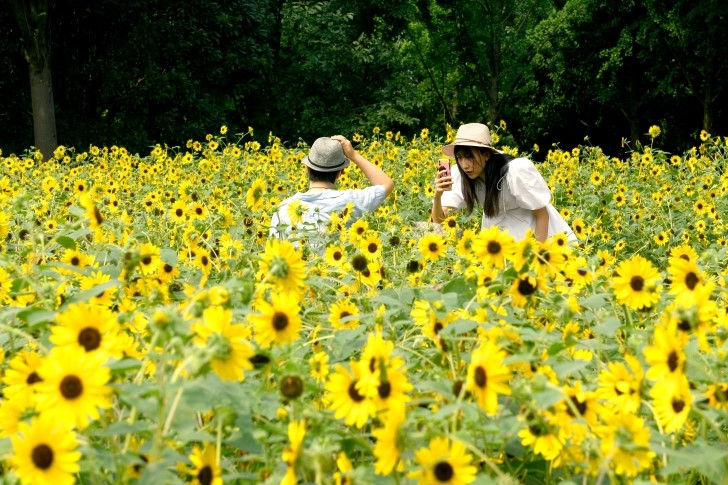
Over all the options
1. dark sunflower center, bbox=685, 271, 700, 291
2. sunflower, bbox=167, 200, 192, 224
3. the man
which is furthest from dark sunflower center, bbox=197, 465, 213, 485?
the man

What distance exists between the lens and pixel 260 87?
21469 millimetres

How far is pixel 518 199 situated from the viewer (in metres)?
4.81

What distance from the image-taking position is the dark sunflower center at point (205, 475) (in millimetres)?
1461

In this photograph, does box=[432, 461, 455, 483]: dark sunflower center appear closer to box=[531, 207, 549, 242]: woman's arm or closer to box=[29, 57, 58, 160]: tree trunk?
box=[531, 207, 549, 242]: woman's arm

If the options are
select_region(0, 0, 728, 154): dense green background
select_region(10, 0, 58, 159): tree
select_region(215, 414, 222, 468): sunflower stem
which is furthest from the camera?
select_region(0, 0, 728, 154): dense green background

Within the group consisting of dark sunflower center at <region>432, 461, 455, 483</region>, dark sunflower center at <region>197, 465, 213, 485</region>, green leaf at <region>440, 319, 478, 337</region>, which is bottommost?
dark sunflower center at <region>197, 465, 213, 485</region>

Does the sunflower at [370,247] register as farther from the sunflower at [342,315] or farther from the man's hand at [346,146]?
the man's hand at [346,146]

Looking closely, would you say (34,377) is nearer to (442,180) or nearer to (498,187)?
(442,180)

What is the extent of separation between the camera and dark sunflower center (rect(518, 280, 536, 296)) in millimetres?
Result: 1954

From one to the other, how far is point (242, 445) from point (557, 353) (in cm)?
65

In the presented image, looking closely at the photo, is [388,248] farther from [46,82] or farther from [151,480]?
Answer: [46,82]

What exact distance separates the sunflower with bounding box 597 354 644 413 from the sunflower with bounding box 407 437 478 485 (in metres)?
0.34

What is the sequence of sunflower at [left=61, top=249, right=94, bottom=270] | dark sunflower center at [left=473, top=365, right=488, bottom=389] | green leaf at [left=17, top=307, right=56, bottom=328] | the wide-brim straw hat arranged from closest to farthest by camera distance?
dark sunflower center at [left=473, top=365, right=488, bottom=389] < green leaf at [left=17, top=307, right=56, bottom=328] < sunflower at [left=61, top=249, right=94, bottom=270] < the wide-brim straw hat

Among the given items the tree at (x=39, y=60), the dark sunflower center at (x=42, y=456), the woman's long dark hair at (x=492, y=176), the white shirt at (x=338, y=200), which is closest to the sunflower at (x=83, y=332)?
the dark sunflower center at (x=42, y=456)
